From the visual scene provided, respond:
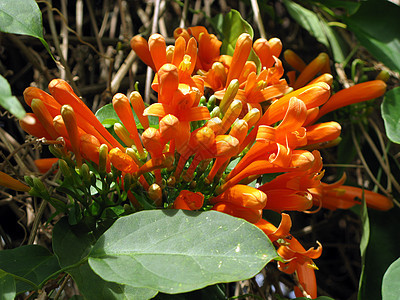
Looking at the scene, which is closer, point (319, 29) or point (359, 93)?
point (359, 93)

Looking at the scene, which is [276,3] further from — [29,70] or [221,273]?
[221,273]

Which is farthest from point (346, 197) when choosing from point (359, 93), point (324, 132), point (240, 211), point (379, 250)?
point (240, 211)

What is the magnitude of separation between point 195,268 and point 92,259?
6.3 inches

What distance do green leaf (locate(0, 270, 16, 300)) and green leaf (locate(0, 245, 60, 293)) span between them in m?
0.06

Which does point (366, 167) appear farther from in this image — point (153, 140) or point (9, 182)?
point (9, 182)

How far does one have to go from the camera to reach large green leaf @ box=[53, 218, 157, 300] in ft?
2.28

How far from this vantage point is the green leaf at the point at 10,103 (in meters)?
0.47

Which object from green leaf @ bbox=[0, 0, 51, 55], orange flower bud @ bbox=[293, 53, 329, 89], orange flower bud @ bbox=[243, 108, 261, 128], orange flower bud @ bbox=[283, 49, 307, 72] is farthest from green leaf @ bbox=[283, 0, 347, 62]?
green leaf @ bbox=[0, 0, 51, 55]

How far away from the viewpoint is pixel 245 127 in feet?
2.55

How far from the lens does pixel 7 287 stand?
0.66 metres

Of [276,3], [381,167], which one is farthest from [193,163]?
[276,3]

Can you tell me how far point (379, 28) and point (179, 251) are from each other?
978 mm

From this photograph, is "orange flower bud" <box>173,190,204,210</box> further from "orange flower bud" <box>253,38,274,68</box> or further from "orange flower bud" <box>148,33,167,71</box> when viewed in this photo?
"orange flower bud" <box>253,38,274,68</box>

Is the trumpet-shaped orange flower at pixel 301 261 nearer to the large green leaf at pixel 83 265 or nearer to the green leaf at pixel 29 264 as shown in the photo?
the large green leaf at pixel 83 265
